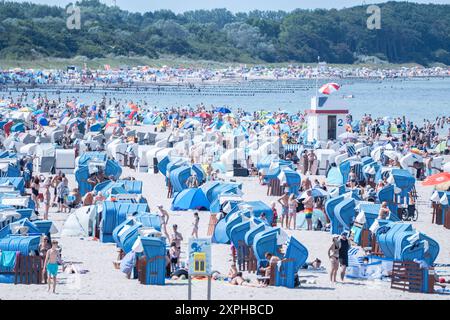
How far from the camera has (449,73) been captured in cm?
17338

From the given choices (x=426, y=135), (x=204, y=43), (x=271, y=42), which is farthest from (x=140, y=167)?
(x=271, y=42)

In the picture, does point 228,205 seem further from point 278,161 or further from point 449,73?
point 449,73

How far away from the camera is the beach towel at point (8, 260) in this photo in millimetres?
14406

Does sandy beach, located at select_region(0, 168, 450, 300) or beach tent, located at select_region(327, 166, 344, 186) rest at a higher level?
beach tent, located at select_region(327, 166, 344, 186)

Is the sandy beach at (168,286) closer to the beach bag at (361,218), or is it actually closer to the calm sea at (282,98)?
the beach bag at (361,218)

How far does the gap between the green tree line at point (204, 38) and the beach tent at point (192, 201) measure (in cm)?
9479

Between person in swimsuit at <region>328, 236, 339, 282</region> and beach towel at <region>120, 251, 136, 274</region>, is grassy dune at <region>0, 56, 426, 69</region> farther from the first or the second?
person in swimsuit at <region>328, 236, 339, 282</region>

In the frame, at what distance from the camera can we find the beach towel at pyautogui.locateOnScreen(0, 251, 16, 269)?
14.4 m

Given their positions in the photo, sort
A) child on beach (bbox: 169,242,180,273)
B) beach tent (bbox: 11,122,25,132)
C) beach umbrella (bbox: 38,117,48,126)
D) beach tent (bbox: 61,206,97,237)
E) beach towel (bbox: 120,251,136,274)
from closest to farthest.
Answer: beach towel (bbox: 120,251,136,274), child on beach (bbox: 169,242,180,273), beach tent (bbox: 61,206,97,237), beach tent (bbox: 11,122,25,132), beach umbrella (bbox: 38,117,48,126)

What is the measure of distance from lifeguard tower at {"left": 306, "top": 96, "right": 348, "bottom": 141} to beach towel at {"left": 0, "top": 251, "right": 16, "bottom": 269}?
21.5 m

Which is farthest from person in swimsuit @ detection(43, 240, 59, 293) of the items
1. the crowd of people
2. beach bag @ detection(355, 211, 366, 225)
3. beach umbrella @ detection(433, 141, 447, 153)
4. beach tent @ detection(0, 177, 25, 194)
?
the crowd of people

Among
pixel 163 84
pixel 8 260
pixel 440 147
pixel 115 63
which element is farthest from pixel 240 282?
pixel 115 63

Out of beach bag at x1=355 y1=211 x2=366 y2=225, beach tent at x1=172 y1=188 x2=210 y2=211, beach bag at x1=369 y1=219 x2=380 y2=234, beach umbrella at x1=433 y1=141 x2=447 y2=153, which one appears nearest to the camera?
beach bag at x1=369 y1=219 x2=380 y2=234

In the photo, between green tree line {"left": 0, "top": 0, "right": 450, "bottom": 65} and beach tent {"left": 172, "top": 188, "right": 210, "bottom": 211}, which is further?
green tree line {"left": 0, "top": 0, "right": 450, "bottom": 65}
